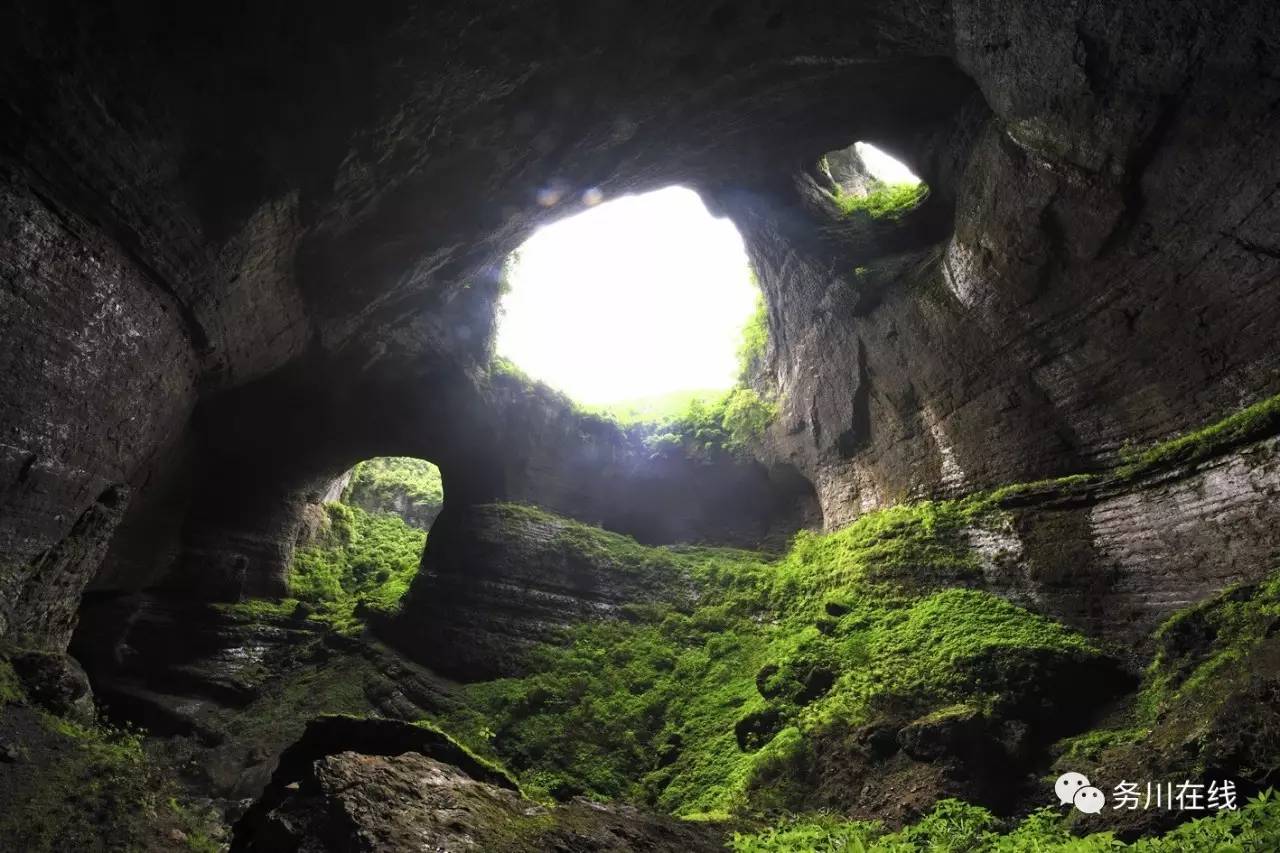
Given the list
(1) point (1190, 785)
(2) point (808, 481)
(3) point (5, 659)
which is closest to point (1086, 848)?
(1) point (1190, 785)

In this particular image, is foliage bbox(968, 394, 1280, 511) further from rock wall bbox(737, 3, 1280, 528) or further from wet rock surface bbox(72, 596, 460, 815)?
wet rock surface bbox(72, 596, 460, 815)

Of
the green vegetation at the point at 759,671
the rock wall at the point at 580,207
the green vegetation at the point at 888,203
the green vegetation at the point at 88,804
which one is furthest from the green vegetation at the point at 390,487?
the green vegetation at the point at 88,804

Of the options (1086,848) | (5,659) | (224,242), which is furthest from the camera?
(224,242)

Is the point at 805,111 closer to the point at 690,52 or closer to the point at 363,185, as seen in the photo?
the point at 690,52

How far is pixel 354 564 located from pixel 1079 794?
16.0 m

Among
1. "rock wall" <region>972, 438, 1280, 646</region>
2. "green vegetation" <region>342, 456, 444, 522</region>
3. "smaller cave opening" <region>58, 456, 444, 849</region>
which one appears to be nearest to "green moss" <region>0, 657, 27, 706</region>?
"smaller cave opening" <region>58, 456, 444, 849</region>

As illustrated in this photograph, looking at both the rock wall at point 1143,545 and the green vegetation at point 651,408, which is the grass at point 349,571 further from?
the rock wall at point 1143,545

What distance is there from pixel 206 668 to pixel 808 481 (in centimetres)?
1287

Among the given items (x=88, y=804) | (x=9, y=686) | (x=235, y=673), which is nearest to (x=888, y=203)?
(x=88, y=804)

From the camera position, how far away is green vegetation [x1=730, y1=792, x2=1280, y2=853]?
386 cm

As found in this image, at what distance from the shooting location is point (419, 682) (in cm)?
1144

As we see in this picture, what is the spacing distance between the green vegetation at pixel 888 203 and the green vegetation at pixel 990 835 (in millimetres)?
10892

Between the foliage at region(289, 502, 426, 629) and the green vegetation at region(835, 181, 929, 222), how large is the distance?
41.4ft

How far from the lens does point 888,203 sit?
13.4 meters
